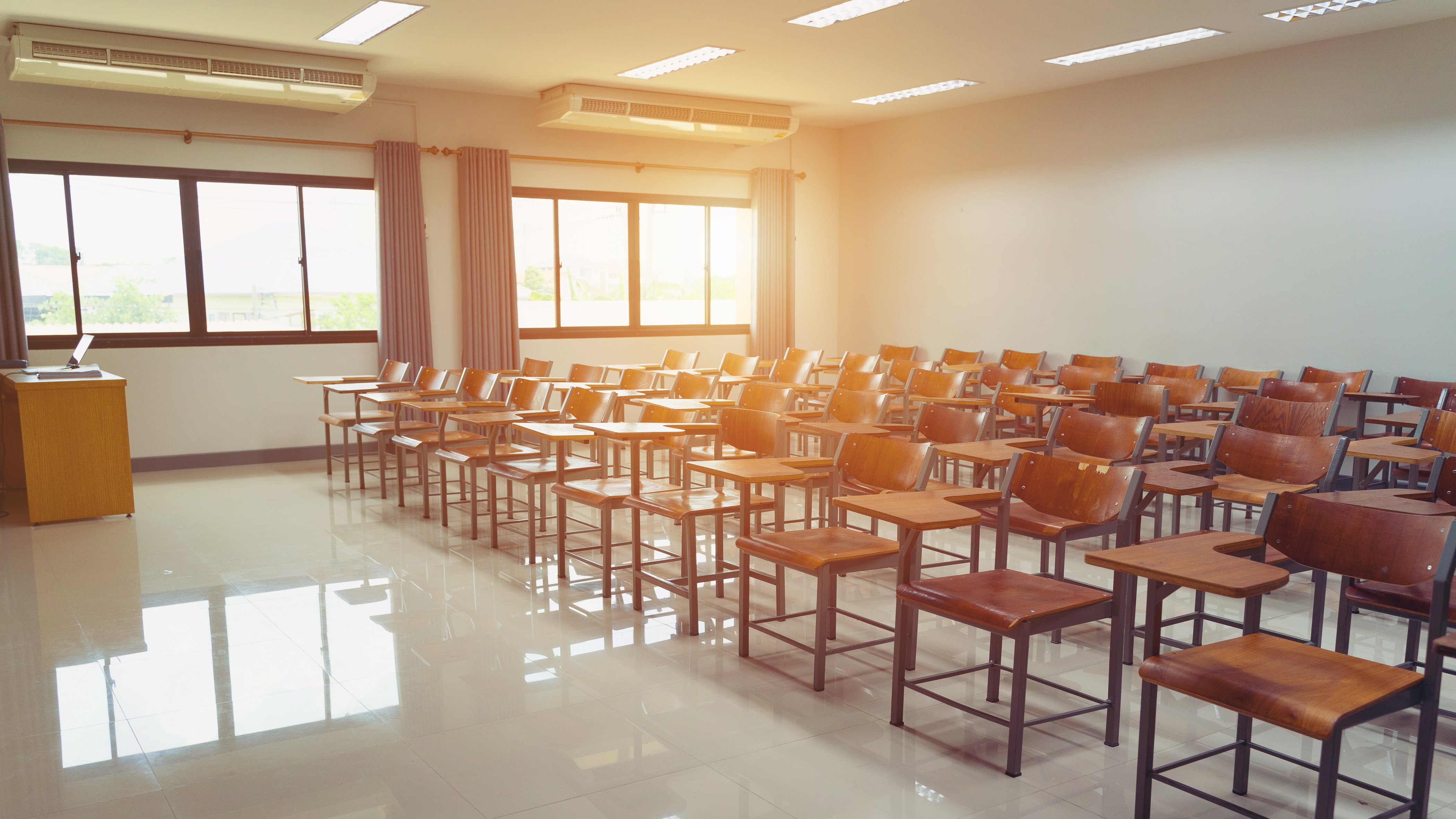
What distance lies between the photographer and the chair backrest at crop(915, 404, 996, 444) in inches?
179

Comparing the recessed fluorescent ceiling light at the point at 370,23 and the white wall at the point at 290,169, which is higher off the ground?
the recessed fluorescent ceiling light at the point at 370,23

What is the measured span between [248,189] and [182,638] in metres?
5.27

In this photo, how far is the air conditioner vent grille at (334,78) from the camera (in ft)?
23.8

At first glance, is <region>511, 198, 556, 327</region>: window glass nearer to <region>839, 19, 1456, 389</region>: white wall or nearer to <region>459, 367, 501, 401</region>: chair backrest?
<region>459, 367, 501, 401</region>: chair backrest

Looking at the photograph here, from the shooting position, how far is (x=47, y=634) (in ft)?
13.2

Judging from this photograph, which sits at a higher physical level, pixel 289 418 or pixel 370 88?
pixel 370 88

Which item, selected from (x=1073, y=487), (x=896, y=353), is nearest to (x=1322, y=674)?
(x=1073, y=487)

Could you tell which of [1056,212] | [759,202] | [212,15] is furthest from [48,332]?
[1056,212]

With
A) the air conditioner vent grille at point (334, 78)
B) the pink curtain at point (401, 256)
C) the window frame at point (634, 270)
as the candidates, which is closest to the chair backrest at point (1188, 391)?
the window frame at point (634, 270)

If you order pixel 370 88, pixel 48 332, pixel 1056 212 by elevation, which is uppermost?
pixel 370 88

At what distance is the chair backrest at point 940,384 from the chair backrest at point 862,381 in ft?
0.89

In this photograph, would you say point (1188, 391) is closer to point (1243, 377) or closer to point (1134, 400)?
point (1134, 400)

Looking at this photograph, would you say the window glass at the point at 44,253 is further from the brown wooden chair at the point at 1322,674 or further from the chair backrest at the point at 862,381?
the brown wooden chair at the point at 1322,674

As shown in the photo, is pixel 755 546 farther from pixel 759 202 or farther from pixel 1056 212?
pixel 759 202
